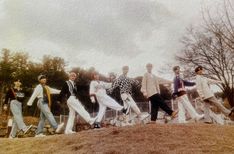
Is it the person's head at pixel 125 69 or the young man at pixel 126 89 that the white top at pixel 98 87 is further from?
the person's head at pixel 125 69

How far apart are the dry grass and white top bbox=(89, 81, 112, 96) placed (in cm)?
278

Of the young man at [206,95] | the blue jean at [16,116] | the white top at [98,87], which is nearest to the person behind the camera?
the young man at [206,95]

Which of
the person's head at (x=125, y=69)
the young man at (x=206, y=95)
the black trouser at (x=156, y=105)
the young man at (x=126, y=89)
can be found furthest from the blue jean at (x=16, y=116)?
the young man at (x=206, y=95)

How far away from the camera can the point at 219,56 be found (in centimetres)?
3391

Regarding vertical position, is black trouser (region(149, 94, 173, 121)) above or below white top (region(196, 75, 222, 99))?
below

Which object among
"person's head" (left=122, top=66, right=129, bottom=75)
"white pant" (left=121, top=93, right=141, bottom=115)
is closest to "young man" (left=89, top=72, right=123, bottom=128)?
"white pant" (left=121, top=93, right=141, bottom=115)

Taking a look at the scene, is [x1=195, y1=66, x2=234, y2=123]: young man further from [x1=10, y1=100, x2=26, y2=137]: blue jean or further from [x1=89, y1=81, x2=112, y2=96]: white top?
[x1=10, y1=100, x2=26, y2=137]: blue jean

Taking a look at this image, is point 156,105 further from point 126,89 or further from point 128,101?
point 126,89

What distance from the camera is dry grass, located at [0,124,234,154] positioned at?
902cm

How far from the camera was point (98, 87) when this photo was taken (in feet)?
44.7

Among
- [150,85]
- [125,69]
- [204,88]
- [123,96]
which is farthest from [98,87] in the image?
[204,88]

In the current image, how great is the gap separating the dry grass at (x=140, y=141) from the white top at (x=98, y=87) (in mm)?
2780

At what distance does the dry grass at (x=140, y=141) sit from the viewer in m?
9.02

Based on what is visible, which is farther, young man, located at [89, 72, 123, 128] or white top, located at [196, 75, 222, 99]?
young man, located at [89, 72, 123, 128]
